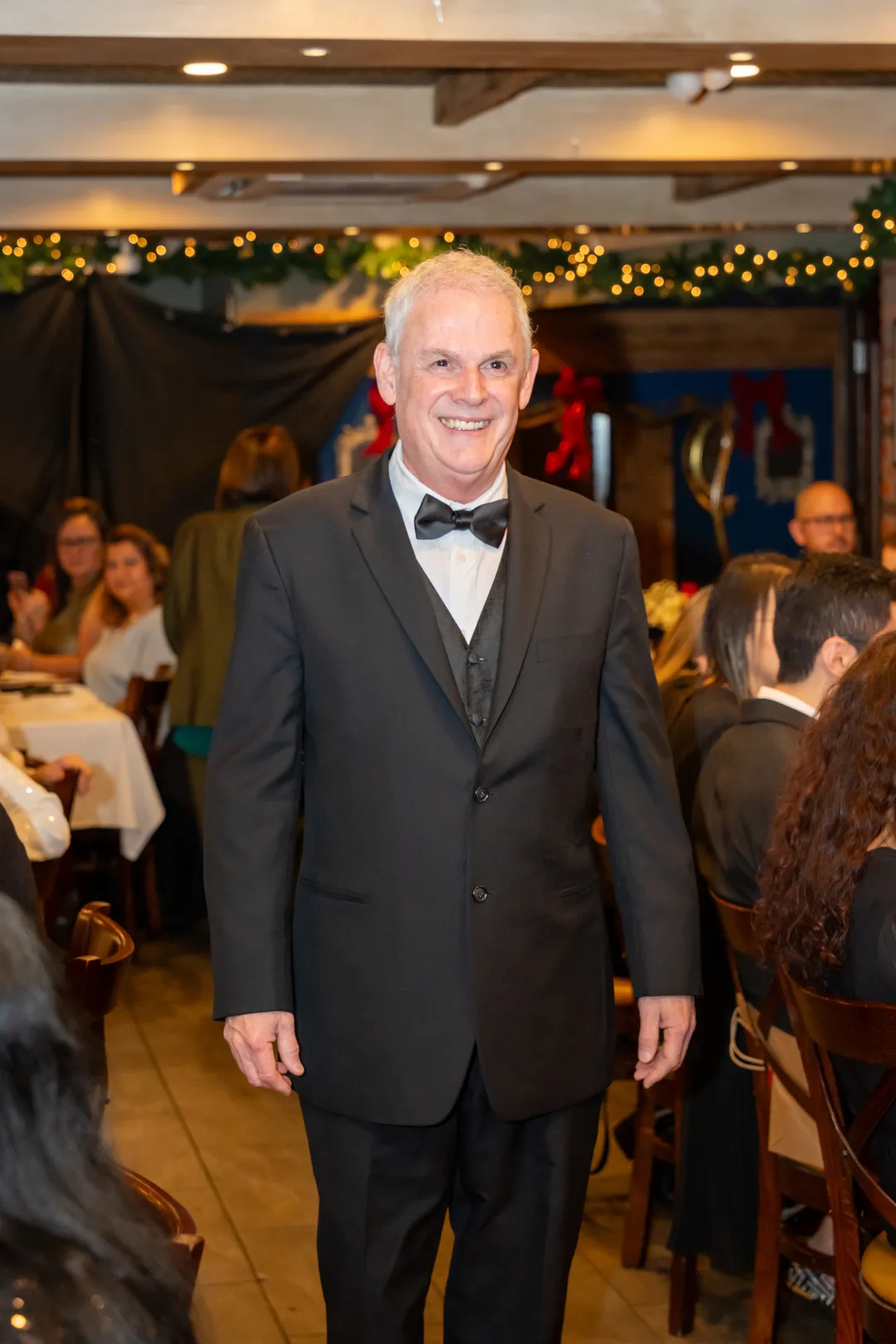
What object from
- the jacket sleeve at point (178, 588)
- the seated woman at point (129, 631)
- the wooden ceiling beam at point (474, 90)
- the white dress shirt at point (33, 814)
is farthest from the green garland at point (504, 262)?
the white dress shirt at point (33, 814)

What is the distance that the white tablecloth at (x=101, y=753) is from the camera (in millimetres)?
5406

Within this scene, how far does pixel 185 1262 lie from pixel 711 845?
1.72 m

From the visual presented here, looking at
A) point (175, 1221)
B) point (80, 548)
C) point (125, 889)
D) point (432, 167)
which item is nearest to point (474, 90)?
point (432, 167)

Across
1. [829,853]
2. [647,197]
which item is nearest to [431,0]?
[829,853]

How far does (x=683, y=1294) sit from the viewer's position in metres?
3.04

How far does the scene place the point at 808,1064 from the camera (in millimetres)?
2357

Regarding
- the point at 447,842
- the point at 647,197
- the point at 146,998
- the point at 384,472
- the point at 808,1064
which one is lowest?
the point at 146,998

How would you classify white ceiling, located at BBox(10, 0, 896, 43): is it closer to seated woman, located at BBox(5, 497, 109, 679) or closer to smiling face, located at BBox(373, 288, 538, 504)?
smiling face, located at BBox(373, 288, 538, 504)

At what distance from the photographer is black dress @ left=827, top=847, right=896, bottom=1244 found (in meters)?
2.26

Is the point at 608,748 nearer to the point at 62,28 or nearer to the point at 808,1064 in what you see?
the point at 808,1064

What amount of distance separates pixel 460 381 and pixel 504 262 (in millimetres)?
6540

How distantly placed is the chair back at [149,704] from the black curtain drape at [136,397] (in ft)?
10.1

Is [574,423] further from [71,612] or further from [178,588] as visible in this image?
[178,588]

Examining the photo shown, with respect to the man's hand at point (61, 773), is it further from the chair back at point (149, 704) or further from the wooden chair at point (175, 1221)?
the wooden chair at point (175, 1221)
